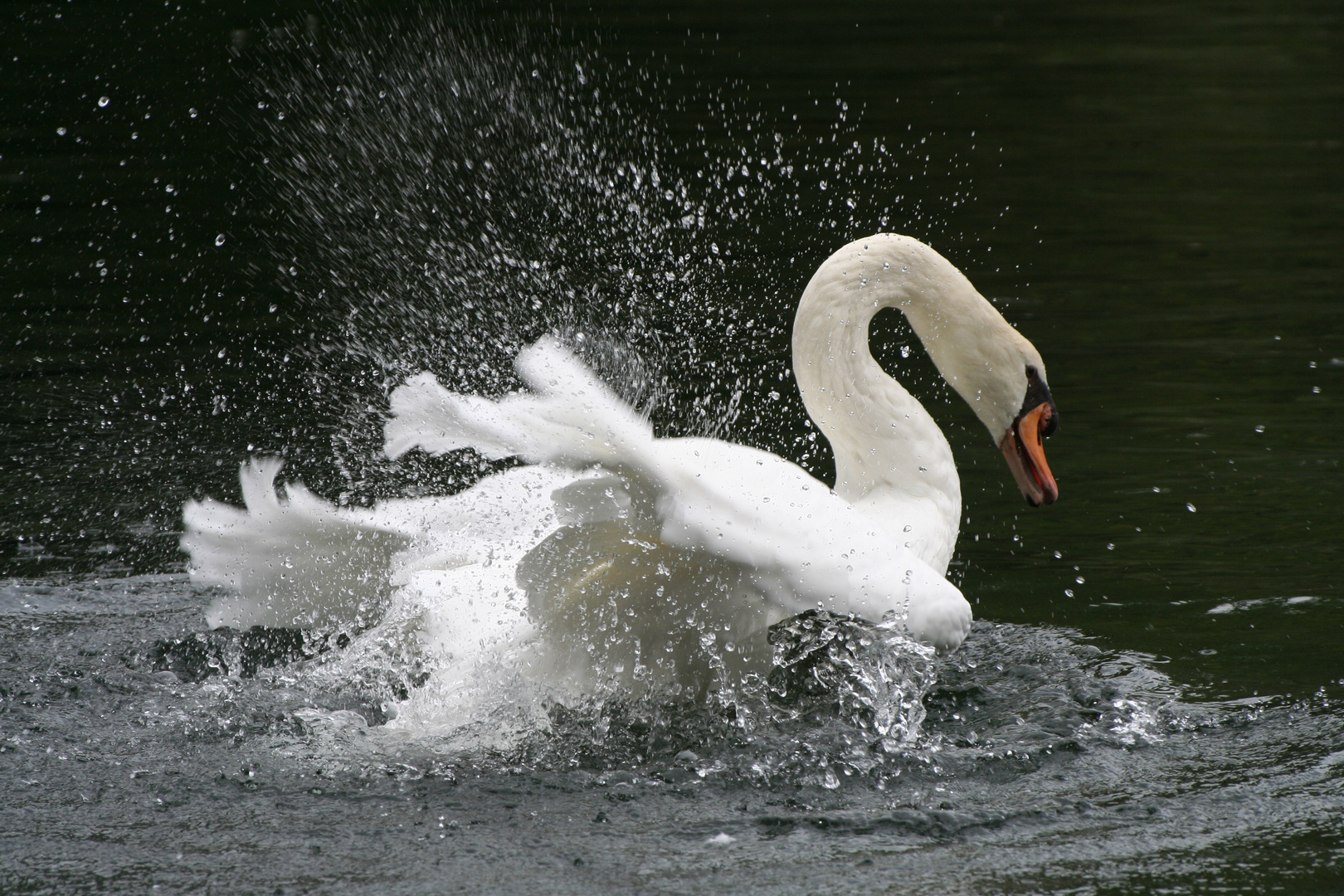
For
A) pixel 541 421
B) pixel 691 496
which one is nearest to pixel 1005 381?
pixel 691 496

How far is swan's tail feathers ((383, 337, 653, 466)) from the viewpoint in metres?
3.64

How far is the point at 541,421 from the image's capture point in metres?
3.65

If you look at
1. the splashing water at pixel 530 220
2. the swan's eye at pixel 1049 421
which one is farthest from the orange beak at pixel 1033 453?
the splashing water at pixel 530 220

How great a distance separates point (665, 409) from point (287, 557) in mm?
3246

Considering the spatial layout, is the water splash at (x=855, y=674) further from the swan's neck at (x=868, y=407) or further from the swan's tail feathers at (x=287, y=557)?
the swan's tail feathers at (x=287, y=557)

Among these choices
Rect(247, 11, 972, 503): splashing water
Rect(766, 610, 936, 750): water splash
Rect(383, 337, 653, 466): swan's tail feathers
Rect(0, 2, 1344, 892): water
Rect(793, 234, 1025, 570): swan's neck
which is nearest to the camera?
Rect(383, 337, 653, 466): swan's tail feathers

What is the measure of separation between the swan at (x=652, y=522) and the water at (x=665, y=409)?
23cm

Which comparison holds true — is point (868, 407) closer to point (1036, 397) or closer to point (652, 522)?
point (1036, 397)

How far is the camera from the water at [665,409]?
4.06 m

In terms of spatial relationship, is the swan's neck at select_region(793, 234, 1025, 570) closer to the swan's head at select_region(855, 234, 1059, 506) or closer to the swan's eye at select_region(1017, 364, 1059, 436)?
the swan's head at select_region(855, 234, 1059, 506)

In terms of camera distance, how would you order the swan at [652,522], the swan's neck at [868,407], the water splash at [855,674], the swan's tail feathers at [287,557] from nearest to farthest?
the swan at [652,522]
the water splash at [855,674]
the swan's tail feathers at [287,557]
the swan's neck at [868,407]

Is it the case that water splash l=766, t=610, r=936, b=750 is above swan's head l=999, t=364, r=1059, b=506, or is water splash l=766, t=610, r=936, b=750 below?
below

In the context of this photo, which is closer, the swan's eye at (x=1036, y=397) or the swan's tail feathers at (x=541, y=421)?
the swan's tail feathers at (x=541, y=421)

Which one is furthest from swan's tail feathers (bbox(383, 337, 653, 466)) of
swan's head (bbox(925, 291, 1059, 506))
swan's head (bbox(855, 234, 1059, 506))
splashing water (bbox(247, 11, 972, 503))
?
splashing water (bbox(247, 11, 972, 503))
